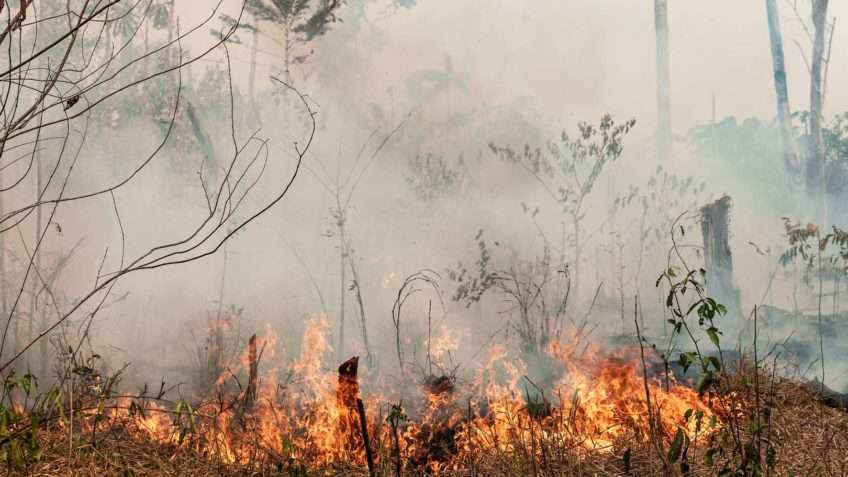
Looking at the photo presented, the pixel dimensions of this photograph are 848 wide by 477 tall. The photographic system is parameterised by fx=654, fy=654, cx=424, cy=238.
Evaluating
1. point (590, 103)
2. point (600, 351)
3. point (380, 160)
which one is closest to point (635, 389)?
point (600, 351)

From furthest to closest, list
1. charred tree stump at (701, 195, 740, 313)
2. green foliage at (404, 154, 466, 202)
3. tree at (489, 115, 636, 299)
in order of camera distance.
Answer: green foliage at (404, 154, 466, 202)
tree at (489, 115, 636, 299)
charred tree stump at (701, 195, 740, 313)

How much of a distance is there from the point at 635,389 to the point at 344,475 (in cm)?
267

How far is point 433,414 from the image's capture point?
5207 millimetres

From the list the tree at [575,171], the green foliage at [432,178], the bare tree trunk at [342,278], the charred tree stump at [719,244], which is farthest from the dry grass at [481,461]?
the green foliage at [432,178]

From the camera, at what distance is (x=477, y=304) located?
9.50 meters

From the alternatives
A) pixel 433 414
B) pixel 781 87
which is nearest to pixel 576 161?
pixel 781 87

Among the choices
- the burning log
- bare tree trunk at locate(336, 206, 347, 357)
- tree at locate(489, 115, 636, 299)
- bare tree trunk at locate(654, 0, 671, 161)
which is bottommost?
the burning log

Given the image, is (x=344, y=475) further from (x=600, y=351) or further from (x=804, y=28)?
(x=804, y=28)

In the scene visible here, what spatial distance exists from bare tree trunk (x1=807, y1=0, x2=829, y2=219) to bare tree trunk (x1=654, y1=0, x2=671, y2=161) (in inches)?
110

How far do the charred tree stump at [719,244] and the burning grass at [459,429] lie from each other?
98.2 inches

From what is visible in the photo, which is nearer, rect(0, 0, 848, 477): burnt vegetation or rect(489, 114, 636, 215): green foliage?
rect(0, 0, 848, 477): burnt vegetation

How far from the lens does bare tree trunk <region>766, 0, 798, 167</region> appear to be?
555 inches

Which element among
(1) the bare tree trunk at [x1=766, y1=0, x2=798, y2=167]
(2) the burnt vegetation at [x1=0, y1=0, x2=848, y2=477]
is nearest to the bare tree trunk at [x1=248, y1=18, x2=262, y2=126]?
(2) the burnt vegetation at [x1=0, y1=0, x2=848, y2=477]

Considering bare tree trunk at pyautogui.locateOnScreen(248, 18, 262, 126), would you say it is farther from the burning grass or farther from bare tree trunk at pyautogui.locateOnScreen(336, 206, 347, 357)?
the burning grass
